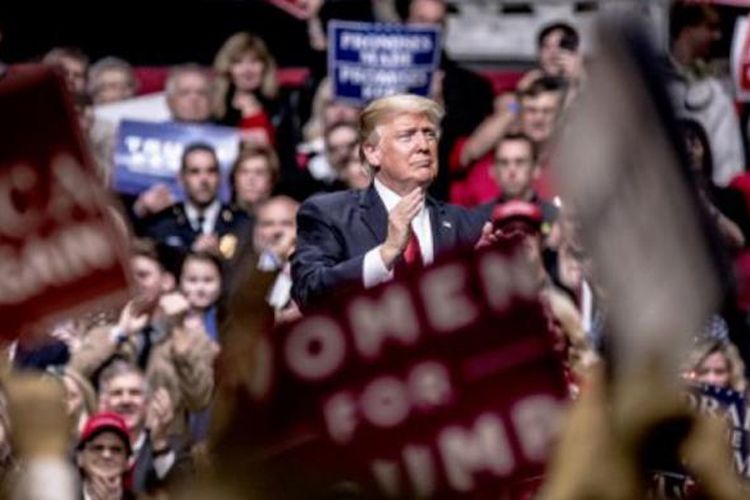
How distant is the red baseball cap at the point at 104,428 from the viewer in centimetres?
1141

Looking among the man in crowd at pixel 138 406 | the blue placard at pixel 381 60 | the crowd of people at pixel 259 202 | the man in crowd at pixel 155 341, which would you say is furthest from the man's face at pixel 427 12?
the man in crowd at pixel 138 406

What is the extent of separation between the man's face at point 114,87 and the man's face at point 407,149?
6547 millimetres

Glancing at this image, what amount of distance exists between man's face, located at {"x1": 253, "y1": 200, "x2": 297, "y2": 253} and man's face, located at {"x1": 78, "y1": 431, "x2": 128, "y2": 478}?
240 centimetres

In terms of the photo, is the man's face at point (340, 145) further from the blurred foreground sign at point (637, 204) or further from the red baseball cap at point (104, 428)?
the blurred foreground sign at point (637, 204)

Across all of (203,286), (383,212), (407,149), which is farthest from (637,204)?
(203,286)

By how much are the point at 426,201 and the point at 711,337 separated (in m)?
4.27

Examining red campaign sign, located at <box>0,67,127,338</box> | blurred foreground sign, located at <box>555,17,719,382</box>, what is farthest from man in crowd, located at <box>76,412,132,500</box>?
blurred foreground sign, located at <box>555,17,719,382</box>

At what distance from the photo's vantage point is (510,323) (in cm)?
464

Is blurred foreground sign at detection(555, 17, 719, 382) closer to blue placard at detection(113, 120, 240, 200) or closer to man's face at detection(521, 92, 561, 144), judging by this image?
man's face at detection(521, 92, 561, 144)

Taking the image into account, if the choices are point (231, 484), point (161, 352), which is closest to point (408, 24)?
point (161, 352)

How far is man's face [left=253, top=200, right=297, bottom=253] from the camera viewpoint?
45.4 feet

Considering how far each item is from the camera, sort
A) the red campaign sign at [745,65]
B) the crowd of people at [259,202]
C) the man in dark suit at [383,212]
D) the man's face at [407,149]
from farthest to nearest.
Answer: the red campaign sign at [745,65], the crowd of people at [259,202], the man's face at [407,149], the man in dark suit at [383,212]

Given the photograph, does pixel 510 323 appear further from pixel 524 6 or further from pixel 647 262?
pixel 524 6

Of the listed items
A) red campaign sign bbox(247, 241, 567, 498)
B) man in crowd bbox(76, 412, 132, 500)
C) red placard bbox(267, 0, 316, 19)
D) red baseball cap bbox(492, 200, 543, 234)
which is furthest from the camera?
red placard bbox(267, 0, 316, 19)
